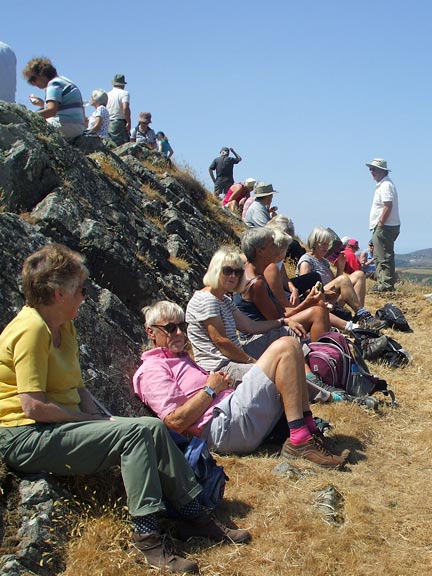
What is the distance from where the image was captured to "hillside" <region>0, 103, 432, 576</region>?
358 cm

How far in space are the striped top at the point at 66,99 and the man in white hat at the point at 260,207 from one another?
3.46 metres

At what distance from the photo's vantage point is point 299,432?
497 cm

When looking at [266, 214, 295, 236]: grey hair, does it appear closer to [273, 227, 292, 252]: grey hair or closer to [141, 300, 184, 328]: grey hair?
[273, 227, 292, 252]: grey hair

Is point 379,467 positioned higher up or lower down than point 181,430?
lower down

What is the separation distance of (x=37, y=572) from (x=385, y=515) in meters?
2.24

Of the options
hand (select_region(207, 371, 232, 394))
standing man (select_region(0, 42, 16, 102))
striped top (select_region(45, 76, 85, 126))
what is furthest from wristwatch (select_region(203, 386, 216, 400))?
striped top (select_region(45, 76, 85, 126))

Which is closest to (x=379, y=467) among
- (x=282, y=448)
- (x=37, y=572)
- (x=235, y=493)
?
(x=282, y=448)

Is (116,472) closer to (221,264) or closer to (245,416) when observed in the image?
(245,416)

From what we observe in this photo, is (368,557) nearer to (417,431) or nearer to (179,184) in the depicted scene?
(417,431)

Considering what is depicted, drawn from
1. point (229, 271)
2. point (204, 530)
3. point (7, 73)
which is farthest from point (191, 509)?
point (7, 73)

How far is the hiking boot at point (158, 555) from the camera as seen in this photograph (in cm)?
344

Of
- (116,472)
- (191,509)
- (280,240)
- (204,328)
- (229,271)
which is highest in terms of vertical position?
(280,240)

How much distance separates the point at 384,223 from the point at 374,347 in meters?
4.85

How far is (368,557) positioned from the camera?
12.5 feet
